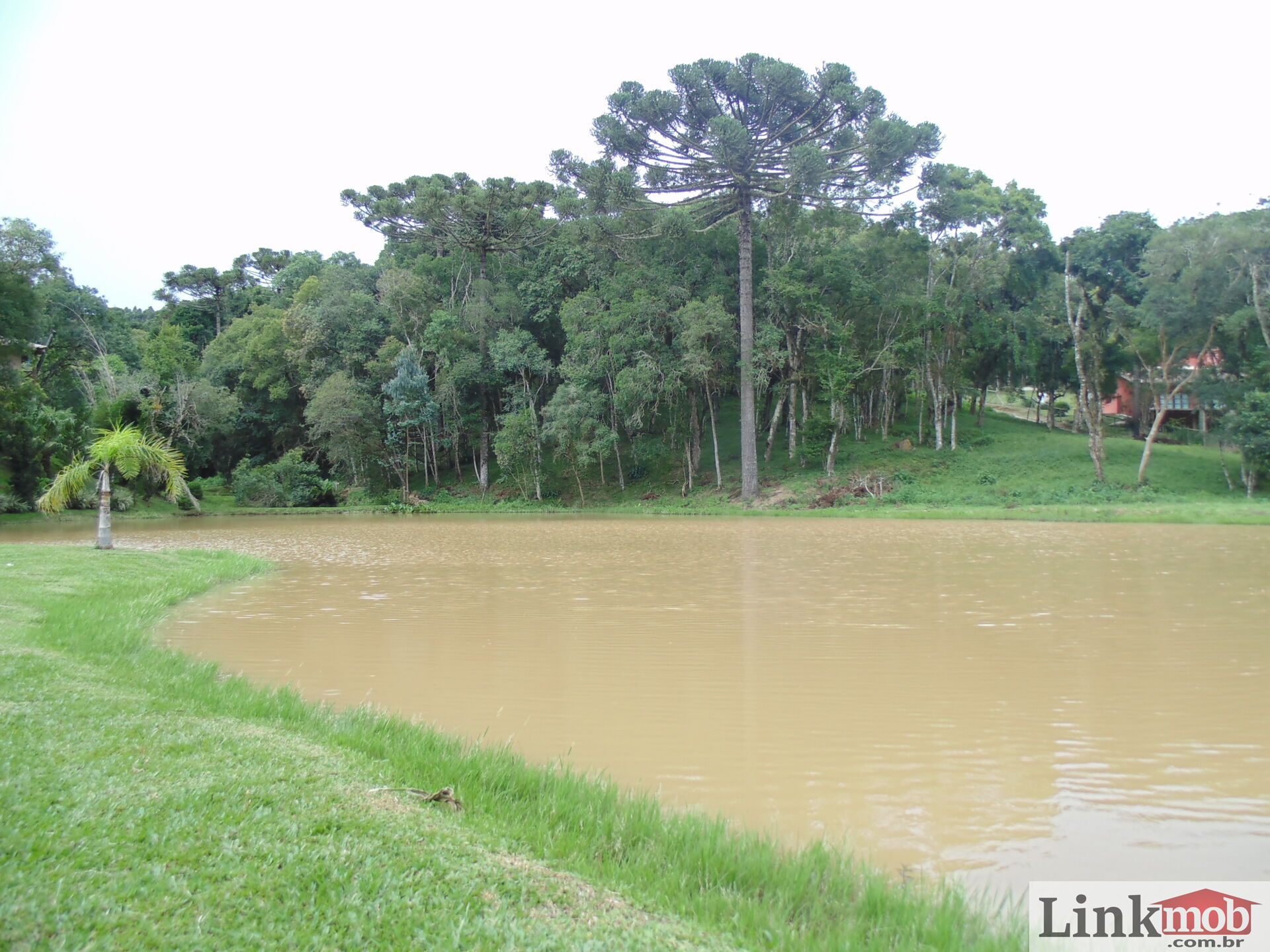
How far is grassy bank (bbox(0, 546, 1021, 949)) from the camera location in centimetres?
272

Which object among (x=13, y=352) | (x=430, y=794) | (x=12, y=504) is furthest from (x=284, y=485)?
(x=430, y=794)

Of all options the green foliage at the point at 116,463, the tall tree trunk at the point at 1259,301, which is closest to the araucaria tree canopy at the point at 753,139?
the tall tree trunk at the point at 1259,301

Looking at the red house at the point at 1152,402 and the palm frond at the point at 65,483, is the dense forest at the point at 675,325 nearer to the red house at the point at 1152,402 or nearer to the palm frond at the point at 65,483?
the red house at the point at 1152,402

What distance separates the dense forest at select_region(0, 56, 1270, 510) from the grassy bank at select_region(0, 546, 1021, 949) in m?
27.4

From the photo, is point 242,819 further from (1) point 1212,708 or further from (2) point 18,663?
(1) point 1212,708

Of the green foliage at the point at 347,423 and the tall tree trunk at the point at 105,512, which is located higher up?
the green foliage at the point at 347,423

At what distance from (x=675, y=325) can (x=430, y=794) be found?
103ft

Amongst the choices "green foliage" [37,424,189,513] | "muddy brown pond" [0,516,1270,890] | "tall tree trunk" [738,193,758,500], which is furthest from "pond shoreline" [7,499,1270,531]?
"green foliage" [37,424,189,513]

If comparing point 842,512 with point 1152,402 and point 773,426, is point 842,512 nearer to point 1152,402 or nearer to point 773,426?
point 773,426

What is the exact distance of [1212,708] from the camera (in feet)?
19.7

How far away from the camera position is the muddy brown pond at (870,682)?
427cm

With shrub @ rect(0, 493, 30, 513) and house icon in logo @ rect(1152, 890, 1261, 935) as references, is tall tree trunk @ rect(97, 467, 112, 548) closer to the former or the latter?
house icon in logo @ rect(1152, 890, 1261, 935)

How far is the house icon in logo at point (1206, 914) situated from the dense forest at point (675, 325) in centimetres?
2791

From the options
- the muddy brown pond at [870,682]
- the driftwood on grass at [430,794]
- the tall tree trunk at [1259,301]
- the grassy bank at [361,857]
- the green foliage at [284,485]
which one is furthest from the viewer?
the green foliage at [284,485]
